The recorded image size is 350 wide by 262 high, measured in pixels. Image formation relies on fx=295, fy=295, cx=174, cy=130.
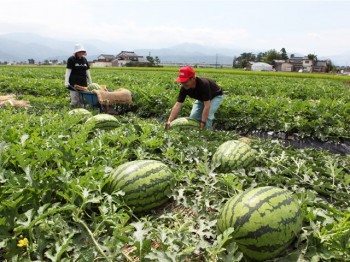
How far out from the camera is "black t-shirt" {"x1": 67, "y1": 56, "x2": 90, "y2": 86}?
→ 820cm

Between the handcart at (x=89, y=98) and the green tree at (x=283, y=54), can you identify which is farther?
the green tree at (x=283, y=54)

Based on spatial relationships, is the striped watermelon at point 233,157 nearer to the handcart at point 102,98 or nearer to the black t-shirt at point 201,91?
the black t-shirt at point 201,91

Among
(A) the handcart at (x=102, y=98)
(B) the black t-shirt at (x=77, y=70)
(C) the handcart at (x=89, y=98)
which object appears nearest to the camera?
(A) the handcart at (x=102, y=98)

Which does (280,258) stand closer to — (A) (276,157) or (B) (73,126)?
(A) (276,157)

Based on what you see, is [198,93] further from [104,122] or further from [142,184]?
[142,184]

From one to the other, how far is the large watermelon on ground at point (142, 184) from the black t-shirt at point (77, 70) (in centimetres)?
620

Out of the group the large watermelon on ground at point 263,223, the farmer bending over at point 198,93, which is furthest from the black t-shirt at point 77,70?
the large watermelon on ground at point 263,223

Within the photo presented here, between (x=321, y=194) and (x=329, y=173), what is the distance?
287 millimetres

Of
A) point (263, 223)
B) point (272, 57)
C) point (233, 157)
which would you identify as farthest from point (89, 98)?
point (272, 57)

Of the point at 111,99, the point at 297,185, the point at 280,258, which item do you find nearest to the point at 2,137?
the point at 280,258

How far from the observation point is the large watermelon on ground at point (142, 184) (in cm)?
272

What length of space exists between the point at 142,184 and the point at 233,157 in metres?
1.18

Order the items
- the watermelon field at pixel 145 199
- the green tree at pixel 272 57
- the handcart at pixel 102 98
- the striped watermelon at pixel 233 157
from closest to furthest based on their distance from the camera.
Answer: the watermelon field at pixel 145 199 < the striped watermelon at pixel 233 157 < the handcart at pixel 102 98 < the green tree at pixel 272 57

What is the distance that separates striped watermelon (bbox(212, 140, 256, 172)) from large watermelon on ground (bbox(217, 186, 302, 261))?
3.61ft
